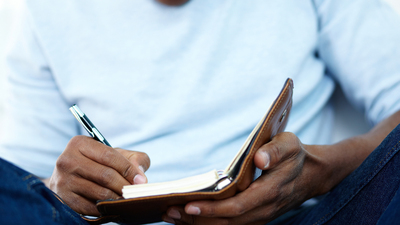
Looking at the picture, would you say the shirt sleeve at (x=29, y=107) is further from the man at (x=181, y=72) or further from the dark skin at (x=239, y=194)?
the dark skin at (x=239, y=194)

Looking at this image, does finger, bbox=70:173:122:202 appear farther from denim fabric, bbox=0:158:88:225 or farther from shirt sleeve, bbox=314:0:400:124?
shirt sleeve, bbox=314:0:400:124

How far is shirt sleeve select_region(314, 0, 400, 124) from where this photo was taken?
90 centimetres

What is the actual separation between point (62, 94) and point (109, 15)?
0.30 meters

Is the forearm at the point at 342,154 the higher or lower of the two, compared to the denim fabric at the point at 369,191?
higher

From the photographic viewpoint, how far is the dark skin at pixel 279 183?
1.68ft

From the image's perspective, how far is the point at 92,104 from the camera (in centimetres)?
90

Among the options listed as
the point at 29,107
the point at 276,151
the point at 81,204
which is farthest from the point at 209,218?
the point at 29,107

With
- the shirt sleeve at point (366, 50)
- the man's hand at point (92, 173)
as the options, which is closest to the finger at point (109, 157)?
the man's hand at point (92, 173)

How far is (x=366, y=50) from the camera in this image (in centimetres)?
92

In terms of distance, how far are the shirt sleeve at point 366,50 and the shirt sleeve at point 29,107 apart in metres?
0.94

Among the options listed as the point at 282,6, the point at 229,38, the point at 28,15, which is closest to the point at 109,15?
the point at 28,15

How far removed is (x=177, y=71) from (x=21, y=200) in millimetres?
565

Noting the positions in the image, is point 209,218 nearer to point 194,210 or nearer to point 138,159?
point 194,210

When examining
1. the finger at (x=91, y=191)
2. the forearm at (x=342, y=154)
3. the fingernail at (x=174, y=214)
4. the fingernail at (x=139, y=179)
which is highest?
the finger at (x=91, y=191)
